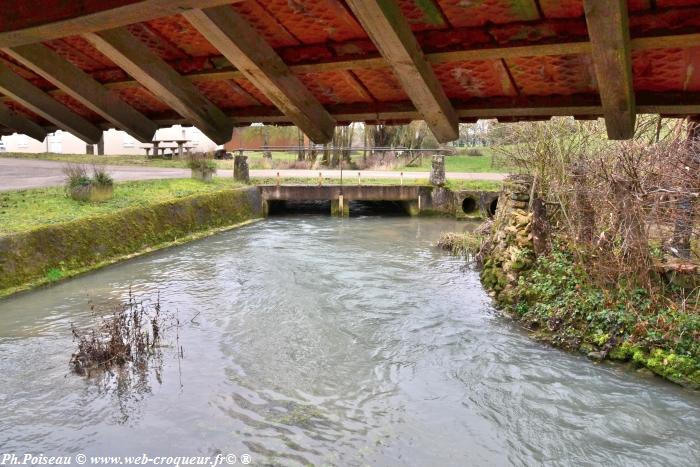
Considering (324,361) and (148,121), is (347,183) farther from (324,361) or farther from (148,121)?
(148,121)

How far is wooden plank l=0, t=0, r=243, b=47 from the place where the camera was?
2084 mm

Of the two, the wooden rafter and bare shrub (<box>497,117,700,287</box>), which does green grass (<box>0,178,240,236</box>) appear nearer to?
the wooden rafter

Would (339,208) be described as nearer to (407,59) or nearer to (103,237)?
(103,237)

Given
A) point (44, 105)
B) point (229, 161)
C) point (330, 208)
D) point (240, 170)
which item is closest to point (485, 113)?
point (44, 105)

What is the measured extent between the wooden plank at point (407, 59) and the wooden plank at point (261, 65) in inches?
26.2

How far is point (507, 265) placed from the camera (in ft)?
37.9

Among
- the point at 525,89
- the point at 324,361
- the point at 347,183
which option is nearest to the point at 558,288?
the point at 324,361

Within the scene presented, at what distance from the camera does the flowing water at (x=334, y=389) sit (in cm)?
632

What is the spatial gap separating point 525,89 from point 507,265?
347 inches

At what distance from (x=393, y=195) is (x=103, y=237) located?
40.1 feet

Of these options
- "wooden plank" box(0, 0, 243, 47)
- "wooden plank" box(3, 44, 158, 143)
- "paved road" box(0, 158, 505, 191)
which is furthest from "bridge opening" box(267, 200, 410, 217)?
"wooden plank" box(0, 0, 243, 47)

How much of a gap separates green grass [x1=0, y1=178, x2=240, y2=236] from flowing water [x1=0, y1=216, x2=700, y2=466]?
1663 millimetres

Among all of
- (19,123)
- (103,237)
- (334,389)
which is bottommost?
(334,389)

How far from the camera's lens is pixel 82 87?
3.50m
